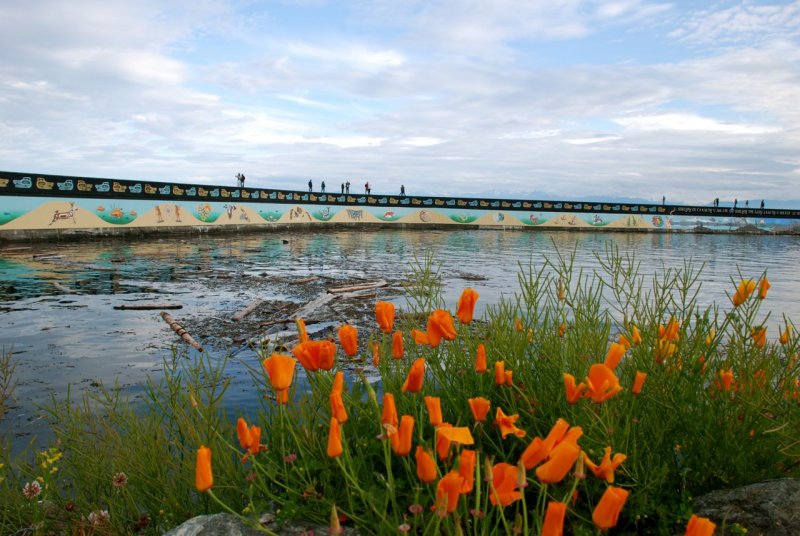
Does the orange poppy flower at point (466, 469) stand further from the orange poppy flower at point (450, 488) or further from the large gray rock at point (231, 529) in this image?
the large gray rock at point (231, 529)

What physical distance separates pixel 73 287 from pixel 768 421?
13.8 metres

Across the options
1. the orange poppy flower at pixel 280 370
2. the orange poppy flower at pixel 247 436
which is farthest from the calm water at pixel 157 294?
the orange poppy flower at pixel 247 436

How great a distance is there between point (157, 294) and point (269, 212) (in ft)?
103

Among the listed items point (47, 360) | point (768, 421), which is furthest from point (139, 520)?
point (47, 360)

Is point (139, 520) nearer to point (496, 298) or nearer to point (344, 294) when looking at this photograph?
point (344, 294)

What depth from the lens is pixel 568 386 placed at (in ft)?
6.73

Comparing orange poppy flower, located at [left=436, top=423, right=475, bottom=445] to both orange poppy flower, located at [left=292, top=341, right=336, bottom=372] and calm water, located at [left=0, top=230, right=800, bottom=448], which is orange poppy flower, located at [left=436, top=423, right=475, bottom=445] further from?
calm water, located at [left=0, top=230, right=800, bottom=448]

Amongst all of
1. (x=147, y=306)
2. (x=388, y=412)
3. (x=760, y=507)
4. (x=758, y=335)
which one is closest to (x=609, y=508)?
(x=388, y=412)

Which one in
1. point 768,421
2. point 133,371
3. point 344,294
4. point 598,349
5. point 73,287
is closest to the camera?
point 768,421

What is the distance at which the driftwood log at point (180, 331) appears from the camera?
7.80 meters

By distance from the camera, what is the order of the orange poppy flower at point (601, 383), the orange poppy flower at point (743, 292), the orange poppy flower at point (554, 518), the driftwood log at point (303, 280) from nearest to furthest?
1. the orange poppy flower at point (554, 518)
2. the orange poppy flower at point (601, 383)
3. the orange poppy flower at point (743, 292)
4. the driftwood log at point (303, 280)

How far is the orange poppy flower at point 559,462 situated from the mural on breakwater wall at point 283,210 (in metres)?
29.5

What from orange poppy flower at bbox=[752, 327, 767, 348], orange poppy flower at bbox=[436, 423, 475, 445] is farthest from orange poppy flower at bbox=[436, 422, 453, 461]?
orange poppy flower at bbox=[752, 327, 767, 348]

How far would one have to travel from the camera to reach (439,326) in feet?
7.52
